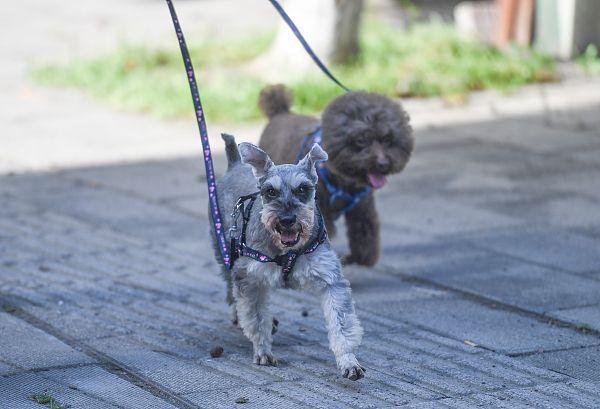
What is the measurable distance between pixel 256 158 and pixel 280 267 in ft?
1.78

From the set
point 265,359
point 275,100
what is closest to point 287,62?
point 275,100

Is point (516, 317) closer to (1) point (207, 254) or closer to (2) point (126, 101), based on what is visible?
(1) point (207, 254)

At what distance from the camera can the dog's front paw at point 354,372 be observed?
17.5 feet

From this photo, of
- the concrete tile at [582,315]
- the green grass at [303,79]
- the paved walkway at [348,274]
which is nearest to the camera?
the paved walkway at [348,274]

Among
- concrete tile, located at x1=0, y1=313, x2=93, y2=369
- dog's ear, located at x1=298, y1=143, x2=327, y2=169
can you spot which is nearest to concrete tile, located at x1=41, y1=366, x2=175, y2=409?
concrete tile, located at x1=0, y1=313, x2=93, y2=369

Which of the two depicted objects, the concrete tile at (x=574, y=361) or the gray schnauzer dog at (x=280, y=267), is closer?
the gray schnauzer dog at (x=280, y=267)

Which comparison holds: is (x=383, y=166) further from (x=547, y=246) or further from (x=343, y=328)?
(x=343, y=328)

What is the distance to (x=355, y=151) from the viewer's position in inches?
279

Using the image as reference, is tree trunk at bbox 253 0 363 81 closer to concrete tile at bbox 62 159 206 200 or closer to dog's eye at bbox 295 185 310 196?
concrete tile at bbox 62 159 206 200

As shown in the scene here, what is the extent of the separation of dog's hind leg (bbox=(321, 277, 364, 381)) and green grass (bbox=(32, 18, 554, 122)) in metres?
6.52

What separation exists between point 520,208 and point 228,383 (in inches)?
165

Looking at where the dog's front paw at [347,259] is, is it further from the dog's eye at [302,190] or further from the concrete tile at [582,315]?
the dog's eye at [302,190]

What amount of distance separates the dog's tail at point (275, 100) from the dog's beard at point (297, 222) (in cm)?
261

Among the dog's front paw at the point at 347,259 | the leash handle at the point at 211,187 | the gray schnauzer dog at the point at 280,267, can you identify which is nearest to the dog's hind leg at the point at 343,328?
the gray schnauzer dog at the point at 280,267
